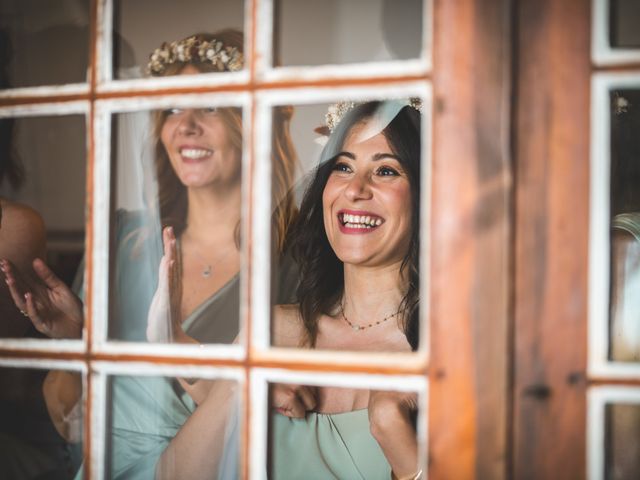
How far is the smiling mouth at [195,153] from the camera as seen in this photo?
1401 mm

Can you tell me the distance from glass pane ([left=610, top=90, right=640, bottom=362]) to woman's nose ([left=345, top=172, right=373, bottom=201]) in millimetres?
486

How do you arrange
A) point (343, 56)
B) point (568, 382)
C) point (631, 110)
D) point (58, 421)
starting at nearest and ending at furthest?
point (568, 382) < point (631, 110) < point (343, 56) < point (58, 421)

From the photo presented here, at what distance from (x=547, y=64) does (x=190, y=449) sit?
1024mm

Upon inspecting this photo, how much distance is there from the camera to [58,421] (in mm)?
1417

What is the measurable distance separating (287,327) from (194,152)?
1.44ft

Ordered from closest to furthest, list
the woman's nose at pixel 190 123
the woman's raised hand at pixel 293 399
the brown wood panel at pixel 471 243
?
the brown wood panel at pixel 471 243 → the woman's raised hand at pixel 293 399 → the woman's nose at pixel 190 123

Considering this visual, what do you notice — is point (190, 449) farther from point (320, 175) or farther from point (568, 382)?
point (568, 382)

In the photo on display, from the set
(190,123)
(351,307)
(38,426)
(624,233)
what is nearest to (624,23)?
(624,233)

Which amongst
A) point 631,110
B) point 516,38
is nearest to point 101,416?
point 516,38

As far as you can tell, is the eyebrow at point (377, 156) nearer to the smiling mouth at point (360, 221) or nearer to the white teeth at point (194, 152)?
the smiling mouth at point (360, 221)

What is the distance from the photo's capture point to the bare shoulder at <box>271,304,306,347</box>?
1.28 m

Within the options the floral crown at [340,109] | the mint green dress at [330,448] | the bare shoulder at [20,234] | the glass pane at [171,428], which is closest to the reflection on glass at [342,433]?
the mint green dress at [330,448]

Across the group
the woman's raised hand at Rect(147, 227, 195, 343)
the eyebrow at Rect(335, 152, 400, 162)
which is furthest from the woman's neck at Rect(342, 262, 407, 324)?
the woman's raised hand at Rect(147, 227, 195, 343)

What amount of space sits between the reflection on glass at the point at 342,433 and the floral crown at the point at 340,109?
21.9 inches
